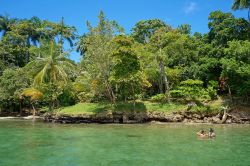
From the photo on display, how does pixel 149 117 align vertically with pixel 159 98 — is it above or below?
below

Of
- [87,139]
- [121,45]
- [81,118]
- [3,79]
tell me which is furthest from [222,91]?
[3,79]

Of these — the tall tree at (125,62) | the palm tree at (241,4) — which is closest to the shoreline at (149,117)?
the tall tree at (125,62)

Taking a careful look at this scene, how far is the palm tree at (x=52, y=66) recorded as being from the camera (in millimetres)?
44781

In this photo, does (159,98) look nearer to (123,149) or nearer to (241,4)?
(241,4)

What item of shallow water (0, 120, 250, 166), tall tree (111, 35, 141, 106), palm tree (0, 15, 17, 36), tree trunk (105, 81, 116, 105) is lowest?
shallow water (0, 120, 250, 166)

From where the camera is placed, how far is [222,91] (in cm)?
4575

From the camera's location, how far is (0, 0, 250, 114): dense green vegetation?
40.5m

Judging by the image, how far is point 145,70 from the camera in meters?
44.0

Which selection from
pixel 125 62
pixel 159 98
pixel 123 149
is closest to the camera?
pixel 123 149

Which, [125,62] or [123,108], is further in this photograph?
[125,62]

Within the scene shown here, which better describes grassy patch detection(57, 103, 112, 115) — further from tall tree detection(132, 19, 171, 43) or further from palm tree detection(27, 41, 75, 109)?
tall tree detection(132, 19, 171, 43)

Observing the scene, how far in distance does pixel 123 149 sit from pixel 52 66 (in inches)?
1049

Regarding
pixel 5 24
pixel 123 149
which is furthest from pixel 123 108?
pixel 5 24

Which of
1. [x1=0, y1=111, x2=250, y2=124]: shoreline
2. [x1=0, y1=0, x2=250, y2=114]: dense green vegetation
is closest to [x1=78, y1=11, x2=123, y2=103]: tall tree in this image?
[x1=0, y1=0, x2=250, y2=114]: dense green vegetation
